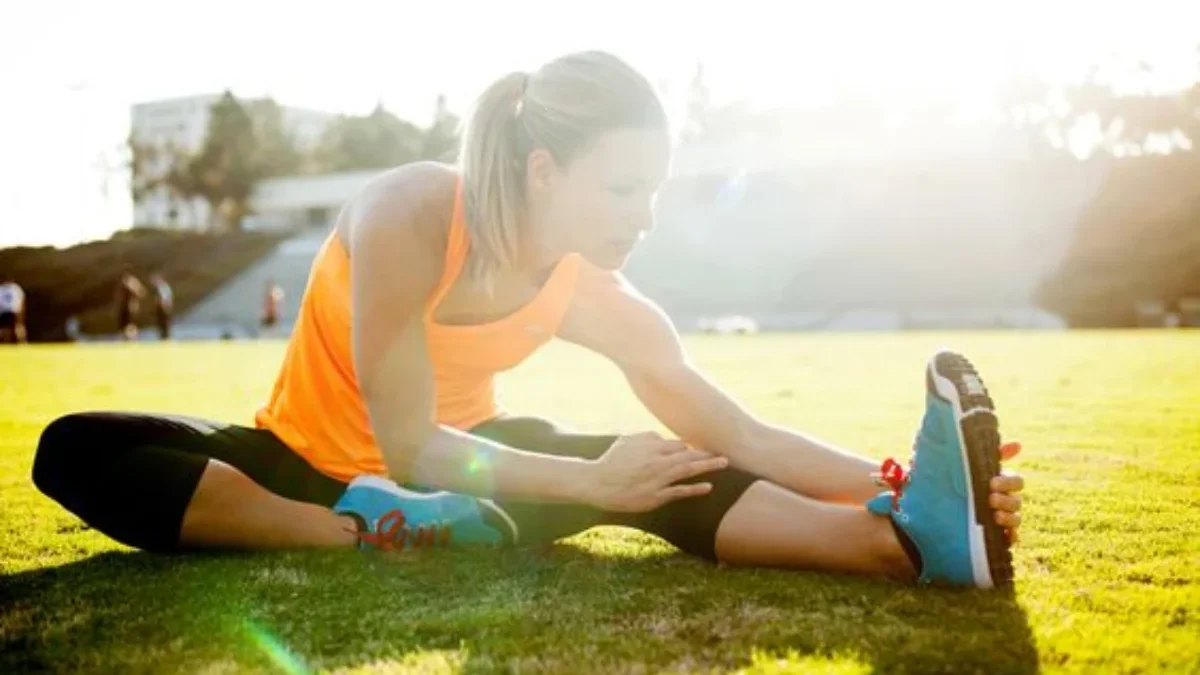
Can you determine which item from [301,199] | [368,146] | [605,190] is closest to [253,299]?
[301,199]

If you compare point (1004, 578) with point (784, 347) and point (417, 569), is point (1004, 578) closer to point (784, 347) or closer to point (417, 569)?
point (417, 569)

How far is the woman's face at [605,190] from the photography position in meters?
2.99

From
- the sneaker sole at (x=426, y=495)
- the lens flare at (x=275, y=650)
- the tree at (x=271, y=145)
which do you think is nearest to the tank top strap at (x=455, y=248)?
the sneaker sole at (x=426, y=495)

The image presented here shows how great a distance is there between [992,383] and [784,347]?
1019 centimetres

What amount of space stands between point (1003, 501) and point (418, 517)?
151cm

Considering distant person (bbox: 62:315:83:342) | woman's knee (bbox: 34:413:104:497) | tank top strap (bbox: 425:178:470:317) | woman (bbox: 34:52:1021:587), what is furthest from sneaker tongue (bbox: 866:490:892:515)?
distant person (bbox: 62:315:83:342)

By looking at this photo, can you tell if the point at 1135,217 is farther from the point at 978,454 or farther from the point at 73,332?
the point at 978,454

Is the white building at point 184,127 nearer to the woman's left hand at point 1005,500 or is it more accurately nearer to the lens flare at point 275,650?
the lens flare at point 275,650

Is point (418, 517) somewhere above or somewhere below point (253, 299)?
above

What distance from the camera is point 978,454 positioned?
2.63 metres

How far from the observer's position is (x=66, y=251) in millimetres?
67000

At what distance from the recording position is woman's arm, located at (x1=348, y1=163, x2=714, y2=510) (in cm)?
295

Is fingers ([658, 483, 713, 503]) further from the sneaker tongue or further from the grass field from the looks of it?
the sneaker tongue

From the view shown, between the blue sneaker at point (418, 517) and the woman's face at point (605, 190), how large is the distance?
0.76 m
